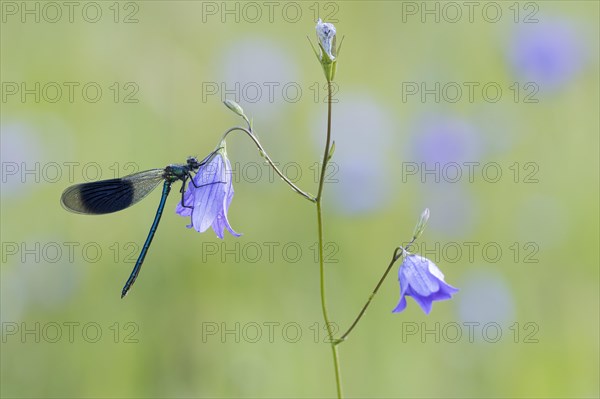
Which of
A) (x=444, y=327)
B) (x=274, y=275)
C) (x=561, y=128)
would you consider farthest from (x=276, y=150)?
(x=561, y=128)

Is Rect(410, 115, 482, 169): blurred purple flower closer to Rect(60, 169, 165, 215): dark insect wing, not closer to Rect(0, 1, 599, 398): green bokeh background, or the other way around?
Rect(0, 1, 599, 398): green bokeh background

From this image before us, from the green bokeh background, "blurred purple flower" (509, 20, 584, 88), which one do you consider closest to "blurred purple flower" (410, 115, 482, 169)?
the green bokeh background

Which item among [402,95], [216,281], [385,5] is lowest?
[216,281]

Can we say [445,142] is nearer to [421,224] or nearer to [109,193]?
[109,193]

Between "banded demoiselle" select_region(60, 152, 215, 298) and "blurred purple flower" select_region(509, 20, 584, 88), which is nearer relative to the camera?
"banded demoiselle" select_region(60, 152, 215, 298)

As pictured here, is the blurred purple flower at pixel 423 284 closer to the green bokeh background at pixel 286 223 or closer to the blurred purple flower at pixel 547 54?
the green bokeh background at pixel 286 223

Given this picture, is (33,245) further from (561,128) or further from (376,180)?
(561,128)
